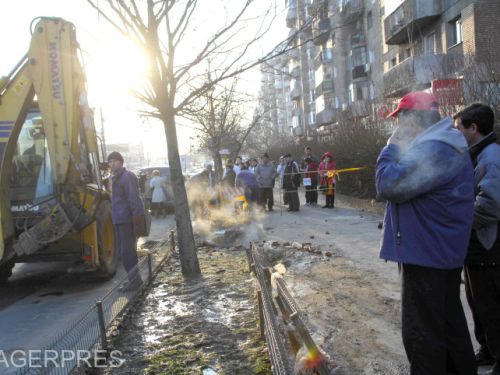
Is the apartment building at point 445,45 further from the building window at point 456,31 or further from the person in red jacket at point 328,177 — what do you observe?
the person in red jacket at point 328,177

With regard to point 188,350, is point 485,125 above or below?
above

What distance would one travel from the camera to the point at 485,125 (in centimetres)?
349

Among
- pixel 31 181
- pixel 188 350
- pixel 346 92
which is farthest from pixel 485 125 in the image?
pixel 346 92

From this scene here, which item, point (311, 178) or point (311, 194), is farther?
point (311, 194)

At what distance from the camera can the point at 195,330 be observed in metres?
5.06

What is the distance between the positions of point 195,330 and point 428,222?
3.09 m

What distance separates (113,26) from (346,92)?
4164cm

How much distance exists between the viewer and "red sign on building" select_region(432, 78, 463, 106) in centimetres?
1225

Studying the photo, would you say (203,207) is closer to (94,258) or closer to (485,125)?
(94,258)

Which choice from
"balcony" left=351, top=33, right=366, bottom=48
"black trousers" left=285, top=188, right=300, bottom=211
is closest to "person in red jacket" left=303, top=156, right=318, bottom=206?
"black trousers" left=285, top=188, right=300, bottom=211

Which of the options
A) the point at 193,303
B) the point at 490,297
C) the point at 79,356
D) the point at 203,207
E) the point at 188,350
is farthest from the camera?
the point at 203,207

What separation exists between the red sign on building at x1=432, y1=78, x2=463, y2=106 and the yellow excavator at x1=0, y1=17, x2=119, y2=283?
9204mm

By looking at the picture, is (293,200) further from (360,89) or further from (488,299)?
(360,89)

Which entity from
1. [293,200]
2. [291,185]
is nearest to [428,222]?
[291,185]
